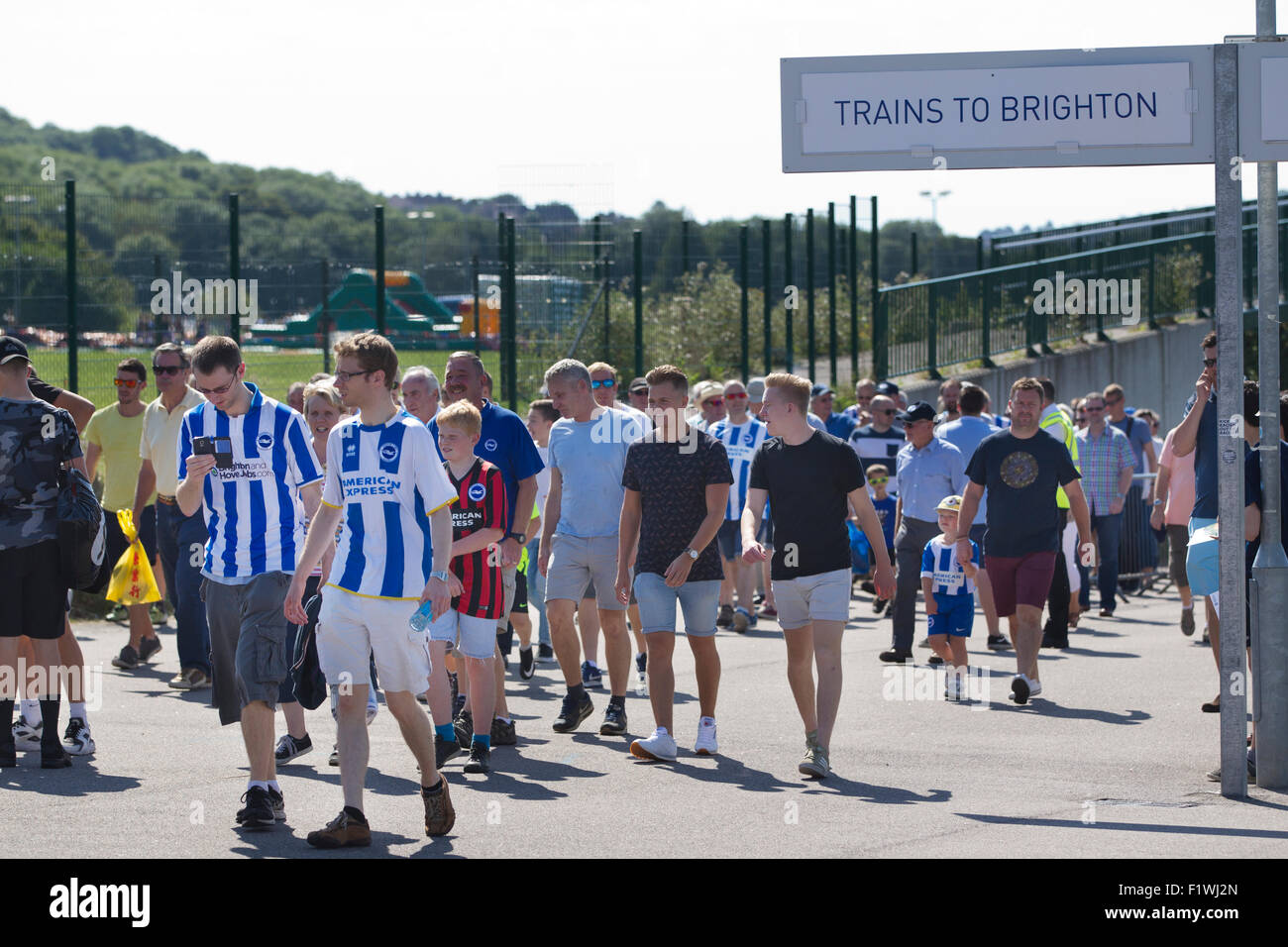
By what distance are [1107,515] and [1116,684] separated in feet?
14.8

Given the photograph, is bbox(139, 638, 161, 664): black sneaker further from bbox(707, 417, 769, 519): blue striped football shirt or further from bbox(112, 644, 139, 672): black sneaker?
bbox(707, 417, 769, 519): blue striped football shirt

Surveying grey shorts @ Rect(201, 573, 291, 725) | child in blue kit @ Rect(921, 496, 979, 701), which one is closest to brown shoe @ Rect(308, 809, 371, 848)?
grey shorts @ Rect(201, 573, 291, 725)

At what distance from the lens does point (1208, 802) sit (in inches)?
295

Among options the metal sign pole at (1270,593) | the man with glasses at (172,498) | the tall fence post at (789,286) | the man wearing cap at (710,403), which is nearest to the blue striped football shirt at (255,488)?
the man with glasses at (172,498)

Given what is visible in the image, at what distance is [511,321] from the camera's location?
Result: 1877 centimetres

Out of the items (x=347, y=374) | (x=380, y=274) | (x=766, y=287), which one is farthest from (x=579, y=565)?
(x=766, y=287)

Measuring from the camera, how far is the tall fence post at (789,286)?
77.7 ft

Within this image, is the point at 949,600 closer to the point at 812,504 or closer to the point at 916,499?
the point at 916,499

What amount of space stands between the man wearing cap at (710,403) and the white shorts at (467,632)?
→ 19.3 ft

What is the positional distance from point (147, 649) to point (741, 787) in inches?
230

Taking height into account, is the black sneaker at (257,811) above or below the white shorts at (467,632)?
below

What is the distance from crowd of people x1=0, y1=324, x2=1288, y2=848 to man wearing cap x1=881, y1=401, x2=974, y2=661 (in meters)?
0.02

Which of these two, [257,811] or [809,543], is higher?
[809,543]

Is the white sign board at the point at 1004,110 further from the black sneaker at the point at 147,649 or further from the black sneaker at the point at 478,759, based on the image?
the black sneaker at the point at 147,649
